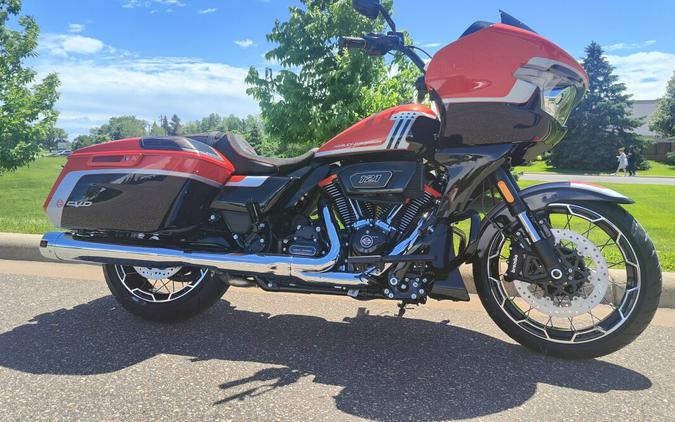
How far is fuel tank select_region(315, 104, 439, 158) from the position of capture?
2840mm

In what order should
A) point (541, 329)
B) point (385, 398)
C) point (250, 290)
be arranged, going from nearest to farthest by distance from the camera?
point (385, 398), point (541, 329), point (250, 290)

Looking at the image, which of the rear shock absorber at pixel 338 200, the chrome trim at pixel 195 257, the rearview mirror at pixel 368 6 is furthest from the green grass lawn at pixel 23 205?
the rearview mirror at pixel 368 6

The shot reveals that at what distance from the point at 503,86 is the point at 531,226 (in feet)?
2.59

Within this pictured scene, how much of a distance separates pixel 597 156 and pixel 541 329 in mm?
33217

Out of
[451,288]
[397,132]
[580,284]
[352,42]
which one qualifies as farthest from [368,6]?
[580,284]

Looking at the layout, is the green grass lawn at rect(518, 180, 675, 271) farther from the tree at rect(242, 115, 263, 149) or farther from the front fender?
the tree at rect(242, 115, 263, 149)

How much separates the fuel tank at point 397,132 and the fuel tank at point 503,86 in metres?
0.10

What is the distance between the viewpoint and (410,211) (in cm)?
297

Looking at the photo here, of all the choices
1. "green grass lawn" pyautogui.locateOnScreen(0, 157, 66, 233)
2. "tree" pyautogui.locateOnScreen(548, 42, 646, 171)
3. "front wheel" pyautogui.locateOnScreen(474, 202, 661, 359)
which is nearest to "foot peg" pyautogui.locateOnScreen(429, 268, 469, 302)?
"front wheel" pyautogui.locateOnScreen(474, 202, 661, 359)

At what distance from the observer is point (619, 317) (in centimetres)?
271

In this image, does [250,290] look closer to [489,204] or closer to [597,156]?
[489,204]

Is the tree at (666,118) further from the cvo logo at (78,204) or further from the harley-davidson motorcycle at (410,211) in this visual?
the cvo logo at (78,204)

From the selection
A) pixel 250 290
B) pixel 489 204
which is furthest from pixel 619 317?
pixel 250 290

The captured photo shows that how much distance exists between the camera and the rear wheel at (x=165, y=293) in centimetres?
342
